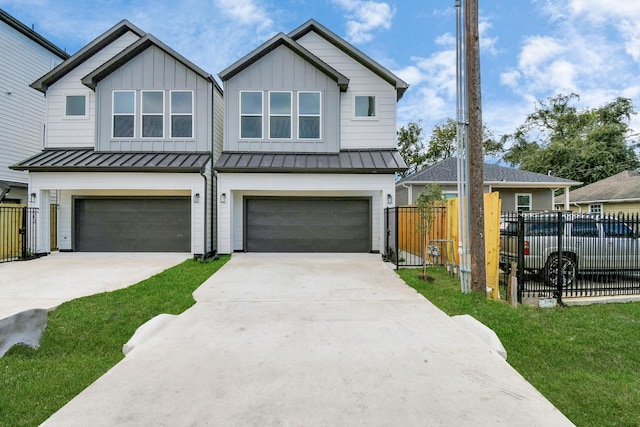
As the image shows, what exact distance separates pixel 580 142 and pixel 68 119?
3637 centimetres

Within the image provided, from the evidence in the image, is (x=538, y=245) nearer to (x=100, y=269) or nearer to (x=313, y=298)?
(x=313, y=298)

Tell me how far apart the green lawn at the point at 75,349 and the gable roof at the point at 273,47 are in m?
7.81

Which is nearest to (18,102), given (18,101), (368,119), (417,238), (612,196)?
(18,101)

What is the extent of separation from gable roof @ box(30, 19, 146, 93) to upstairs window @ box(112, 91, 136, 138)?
2.12m

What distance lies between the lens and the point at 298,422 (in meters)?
2.61

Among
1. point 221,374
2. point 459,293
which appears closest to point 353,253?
point 459,293

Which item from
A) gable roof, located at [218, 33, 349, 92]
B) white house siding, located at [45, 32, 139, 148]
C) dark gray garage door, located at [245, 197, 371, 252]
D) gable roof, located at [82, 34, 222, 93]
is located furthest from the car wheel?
white house siding, located at [45, 32, 139, 148]

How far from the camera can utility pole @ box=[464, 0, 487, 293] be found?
6457 mm

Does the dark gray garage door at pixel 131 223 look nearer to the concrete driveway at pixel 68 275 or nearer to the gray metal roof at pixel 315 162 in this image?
the concrete driveway at pixel 68 275

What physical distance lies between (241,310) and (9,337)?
2.99 m

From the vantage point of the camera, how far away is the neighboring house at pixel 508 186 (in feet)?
49.5

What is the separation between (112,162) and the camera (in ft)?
35.9

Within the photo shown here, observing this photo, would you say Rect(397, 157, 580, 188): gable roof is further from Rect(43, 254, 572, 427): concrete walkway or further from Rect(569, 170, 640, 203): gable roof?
Rect(43, 254, 572, 427): concrete walkway

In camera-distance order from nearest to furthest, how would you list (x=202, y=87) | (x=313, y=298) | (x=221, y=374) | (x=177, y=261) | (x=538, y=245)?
(x=221, y=374) < (x=313, y=298) < (x=538, y=245) < (x=177, y=261) < (x=202, y=87)
